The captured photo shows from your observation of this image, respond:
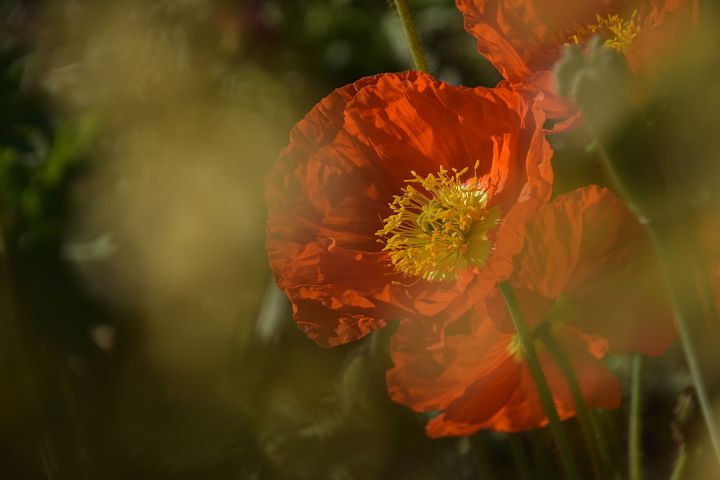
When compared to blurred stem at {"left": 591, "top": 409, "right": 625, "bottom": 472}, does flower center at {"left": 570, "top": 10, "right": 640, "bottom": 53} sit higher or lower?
higher

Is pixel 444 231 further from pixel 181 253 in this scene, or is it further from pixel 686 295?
pixel 181 253

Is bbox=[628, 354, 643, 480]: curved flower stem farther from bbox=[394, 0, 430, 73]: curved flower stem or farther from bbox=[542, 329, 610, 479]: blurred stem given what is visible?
bbox=[394, 0, 430, 73]: curved flower stem

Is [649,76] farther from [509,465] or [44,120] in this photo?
[44,120]

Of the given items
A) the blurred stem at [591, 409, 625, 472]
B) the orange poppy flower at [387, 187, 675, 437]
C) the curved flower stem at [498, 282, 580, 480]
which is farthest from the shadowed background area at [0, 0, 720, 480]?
the curved flower stem at [498, 282, 580, 480]

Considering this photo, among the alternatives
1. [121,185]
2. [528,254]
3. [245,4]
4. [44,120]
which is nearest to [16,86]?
[44,120]

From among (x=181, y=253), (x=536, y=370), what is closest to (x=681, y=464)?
(x=536, y=370)

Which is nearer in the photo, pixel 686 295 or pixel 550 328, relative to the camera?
pixel 686 295

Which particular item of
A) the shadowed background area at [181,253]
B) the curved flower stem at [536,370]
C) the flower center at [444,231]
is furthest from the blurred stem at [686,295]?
the shadowed background area at [181,253]
